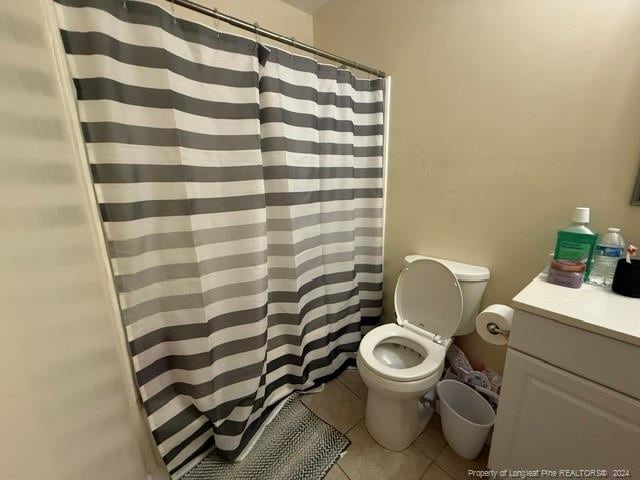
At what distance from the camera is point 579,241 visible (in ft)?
3.22

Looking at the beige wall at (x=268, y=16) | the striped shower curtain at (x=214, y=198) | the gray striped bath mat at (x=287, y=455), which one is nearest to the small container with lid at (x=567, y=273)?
the striped shower curtain at (x=214, y=198)

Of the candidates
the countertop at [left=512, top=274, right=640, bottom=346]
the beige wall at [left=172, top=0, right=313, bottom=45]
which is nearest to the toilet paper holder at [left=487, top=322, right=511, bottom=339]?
the countertop at [left=512, top=274, right=640, bottom=346]

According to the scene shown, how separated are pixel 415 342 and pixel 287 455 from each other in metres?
0.81

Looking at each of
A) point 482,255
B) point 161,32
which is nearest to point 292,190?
point 161,32

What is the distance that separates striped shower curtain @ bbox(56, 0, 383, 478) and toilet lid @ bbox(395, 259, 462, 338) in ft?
1.23

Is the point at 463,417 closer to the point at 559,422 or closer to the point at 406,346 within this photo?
the point at 406,346

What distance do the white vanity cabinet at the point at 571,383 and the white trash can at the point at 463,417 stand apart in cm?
25

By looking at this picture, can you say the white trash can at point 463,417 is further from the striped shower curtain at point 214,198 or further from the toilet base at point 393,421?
the striped shower curtain at point 214,198

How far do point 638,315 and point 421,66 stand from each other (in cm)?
132

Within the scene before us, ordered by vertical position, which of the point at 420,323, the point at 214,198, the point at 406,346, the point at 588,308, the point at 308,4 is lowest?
the point at 406,346

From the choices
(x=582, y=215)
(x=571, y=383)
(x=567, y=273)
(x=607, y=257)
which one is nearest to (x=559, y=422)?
(x=571, y=383)

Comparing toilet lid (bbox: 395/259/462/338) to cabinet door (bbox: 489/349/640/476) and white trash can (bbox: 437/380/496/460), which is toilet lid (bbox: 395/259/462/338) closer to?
white trash can (bbox: 437/380/496/460)

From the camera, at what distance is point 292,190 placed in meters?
1.24

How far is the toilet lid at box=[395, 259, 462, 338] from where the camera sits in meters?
1.31
